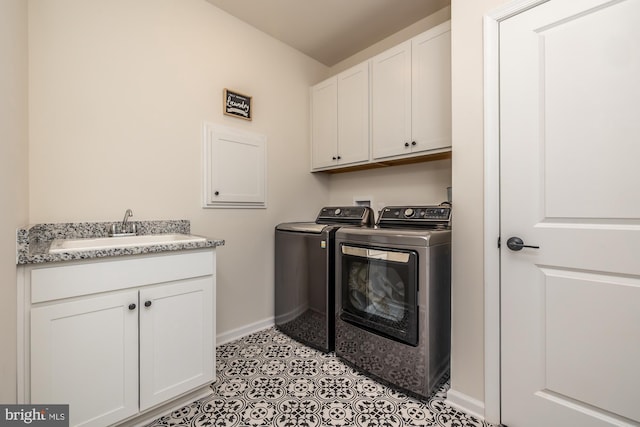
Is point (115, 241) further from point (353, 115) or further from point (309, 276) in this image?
point (353, 115)

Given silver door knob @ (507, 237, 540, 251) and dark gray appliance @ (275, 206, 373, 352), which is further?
dark gray appliance @ (275, 206, 373, 352)

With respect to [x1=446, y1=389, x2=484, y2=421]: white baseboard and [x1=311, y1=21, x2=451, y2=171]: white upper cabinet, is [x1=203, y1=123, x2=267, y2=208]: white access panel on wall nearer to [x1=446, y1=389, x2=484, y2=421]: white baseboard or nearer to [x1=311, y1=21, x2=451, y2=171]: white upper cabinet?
[x1=311, y1=21, x2=451, y2=171]: white upper cabinet

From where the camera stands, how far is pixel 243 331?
2346 mm

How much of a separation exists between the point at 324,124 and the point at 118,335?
2.27 meters

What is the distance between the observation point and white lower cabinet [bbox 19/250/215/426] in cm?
110

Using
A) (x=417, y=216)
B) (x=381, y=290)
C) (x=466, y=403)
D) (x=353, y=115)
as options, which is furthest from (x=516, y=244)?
(x=353, y=115)

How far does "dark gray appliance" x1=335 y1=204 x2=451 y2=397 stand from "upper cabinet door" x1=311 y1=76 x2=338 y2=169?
3.34 feet

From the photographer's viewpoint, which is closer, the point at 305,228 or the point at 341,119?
the point at 305,228

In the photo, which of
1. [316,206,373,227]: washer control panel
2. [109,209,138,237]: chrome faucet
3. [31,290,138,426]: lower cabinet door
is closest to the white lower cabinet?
[31,290,138,426]: lower cabinet door

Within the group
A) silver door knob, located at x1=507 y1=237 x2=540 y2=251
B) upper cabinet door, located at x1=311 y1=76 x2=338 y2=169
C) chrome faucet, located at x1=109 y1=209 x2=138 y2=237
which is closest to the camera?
silver door knob, located at x1=507 y1=237 x2=540 y2=251

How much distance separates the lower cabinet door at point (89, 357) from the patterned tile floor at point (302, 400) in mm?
298
